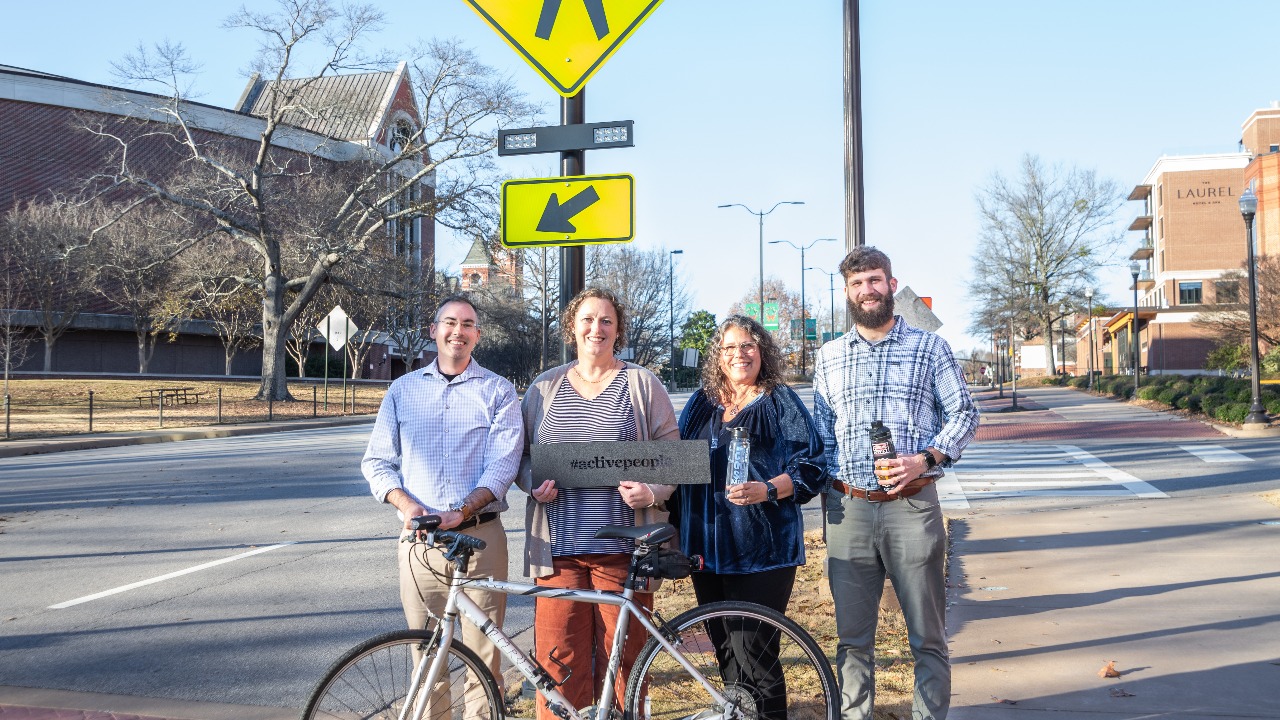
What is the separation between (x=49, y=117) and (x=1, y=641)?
5468 cm

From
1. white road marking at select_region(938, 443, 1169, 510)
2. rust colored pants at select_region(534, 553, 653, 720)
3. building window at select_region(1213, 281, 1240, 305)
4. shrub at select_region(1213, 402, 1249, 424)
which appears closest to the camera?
rust colored pants at select_region(534, 553, 653, 720)

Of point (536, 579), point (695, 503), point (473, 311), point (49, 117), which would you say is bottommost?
point (536, 579)

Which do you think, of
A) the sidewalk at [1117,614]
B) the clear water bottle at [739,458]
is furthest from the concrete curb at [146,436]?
the clear water bottle at [739,458]

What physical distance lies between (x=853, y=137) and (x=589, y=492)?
179 inches

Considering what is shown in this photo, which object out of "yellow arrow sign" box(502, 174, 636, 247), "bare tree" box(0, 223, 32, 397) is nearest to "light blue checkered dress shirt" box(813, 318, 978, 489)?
"yellow arrow sign" box(502, 174, 636, 247)

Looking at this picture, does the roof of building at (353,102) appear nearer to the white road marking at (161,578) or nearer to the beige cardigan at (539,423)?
the white road marking at (161,578)

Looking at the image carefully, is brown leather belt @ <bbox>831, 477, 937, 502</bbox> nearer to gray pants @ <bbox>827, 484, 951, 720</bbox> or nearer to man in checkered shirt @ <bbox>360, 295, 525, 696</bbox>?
gray pants @ <bbox>827, 484, 951, 720</bbox>

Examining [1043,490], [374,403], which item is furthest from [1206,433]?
[374,403]

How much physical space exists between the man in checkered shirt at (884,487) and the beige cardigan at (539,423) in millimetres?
687

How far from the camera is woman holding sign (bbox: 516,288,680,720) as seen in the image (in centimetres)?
413

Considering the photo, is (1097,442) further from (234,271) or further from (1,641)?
(234,271)

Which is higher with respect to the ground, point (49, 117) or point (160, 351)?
point (49, 117)

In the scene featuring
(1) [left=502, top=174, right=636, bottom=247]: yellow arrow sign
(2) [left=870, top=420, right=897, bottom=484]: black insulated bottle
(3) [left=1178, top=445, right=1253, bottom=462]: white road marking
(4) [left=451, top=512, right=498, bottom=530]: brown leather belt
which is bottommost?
(3) [left=1178, top=445, right=1253, bottom=462]: white road marking

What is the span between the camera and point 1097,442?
22031mm
